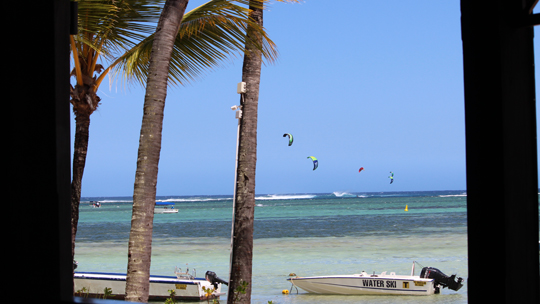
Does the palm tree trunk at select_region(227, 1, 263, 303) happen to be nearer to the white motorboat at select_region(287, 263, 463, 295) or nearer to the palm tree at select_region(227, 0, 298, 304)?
the palm tree at select_region(227, 0, 298, 304)

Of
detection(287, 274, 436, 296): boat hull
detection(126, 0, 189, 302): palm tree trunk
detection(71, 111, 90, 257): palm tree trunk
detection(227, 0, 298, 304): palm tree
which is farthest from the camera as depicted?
detection(287, 274, 436, 296): boat hull

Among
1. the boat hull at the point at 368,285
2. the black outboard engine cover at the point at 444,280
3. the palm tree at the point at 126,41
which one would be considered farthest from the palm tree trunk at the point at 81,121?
the black outboard engine cover at the point at 444,280

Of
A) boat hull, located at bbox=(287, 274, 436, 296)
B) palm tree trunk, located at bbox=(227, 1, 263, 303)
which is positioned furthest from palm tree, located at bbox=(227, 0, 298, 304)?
boat hull, located at bbox=(287, 274, 436, 296)

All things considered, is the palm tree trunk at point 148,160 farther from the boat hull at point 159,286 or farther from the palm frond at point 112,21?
the boat hull at point 159,286

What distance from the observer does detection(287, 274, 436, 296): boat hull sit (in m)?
14.9

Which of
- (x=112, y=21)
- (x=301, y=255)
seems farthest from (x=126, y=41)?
(x=301, y=255)

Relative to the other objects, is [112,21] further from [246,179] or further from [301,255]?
[301,255]

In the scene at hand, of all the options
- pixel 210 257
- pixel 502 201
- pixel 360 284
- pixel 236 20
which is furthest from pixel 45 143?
pixel 210 257

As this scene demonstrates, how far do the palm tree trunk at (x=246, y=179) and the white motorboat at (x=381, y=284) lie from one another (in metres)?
7.94

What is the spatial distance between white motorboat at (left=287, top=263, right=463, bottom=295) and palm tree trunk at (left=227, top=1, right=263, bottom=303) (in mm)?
7935

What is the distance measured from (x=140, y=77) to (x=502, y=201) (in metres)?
8.17

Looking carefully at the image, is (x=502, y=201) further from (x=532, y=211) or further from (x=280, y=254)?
(x=280, y=254)

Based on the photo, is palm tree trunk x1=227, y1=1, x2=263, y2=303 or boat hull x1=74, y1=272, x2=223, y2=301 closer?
palm tree trunk x1=227, y1=1, x2=263, y2=303

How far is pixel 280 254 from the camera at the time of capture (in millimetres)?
25000
